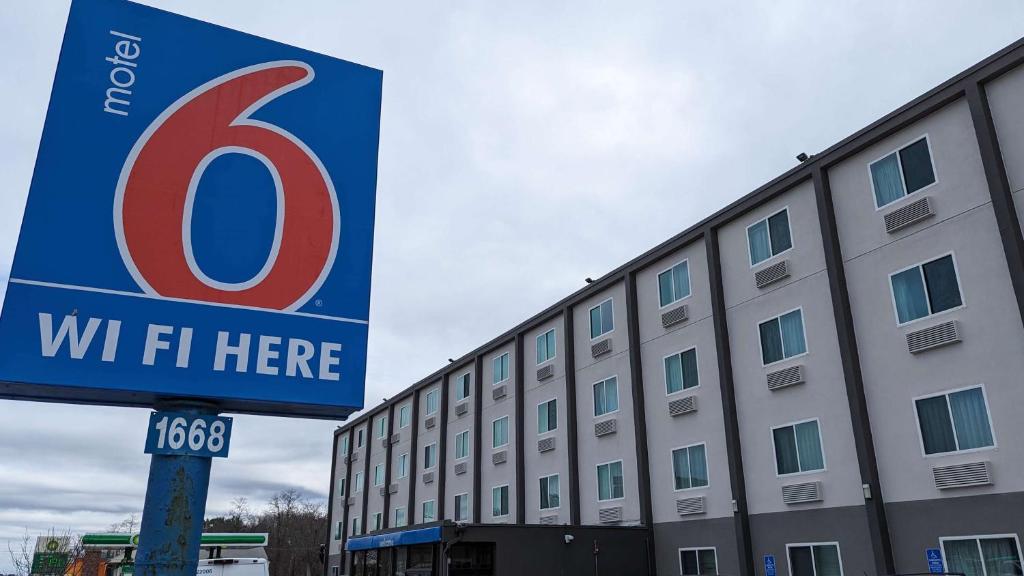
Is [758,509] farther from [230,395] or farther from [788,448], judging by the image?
[230,395]

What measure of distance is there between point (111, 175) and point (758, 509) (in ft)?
68.1

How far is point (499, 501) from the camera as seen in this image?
35.3m

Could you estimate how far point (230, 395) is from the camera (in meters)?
6.62

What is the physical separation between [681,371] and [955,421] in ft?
32.0

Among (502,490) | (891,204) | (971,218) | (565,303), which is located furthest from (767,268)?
(502,490)

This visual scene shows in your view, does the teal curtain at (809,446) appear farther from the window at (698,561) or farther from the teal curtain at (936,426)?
the window at (698,561)

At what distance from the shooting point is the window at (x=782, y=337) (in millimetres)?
22281

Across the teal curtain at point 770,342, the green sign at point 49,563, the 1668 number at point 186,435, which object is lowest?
the green sign at point 49,563

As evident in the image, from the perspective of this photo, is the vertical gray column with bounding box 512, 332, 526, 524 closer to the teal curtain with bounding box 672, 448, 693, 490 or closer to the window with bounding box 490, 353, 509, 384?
the window with bounding box 490, 353, 509, 384

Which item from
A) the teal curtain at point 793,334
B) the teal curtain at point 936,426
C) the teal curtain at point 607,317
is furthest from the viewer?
the teal curtain at point 607,317

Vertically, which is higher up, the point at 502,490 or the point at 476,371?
the point at 476,371

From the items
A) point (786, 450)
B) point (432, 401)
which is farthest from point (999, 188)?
point (432, 401)

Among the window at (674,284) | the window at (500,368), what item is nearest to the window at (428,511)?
the window at (500,368)

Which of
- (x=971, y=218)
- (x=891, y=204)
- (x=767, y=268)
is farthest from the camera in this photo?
(x=767, y=268)
